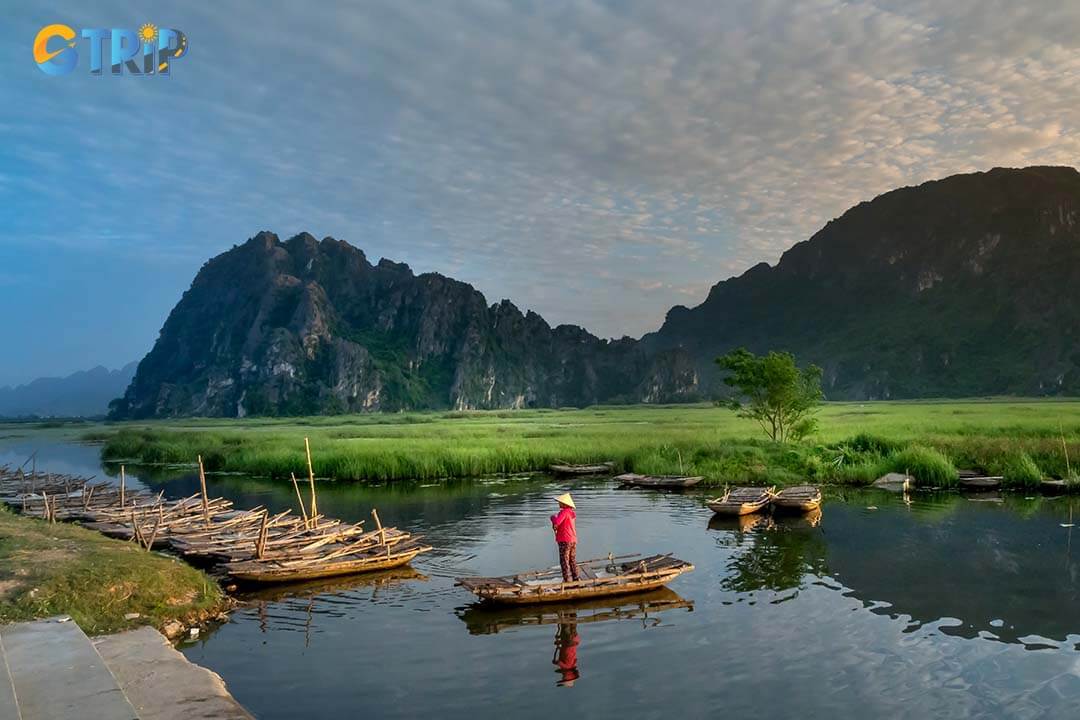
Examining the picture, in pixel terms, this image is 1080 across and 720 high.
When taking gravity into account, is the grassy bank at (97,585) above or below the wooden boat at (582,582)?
above

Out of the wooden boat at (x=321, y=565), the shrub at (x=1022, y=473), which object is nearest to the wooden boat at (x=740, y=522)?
the wooden boat at (x=321, y=565)

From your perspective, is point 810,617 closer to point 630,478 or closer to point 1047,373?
point 630,478

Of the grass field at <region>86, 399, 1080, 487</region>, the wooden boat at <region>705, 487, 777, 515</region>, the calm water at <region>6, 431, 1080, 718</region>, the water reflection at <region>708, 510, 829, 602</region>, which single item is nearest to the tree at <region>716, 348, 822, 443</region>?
the grass field at <region>86, 399, 1080, 487</region>

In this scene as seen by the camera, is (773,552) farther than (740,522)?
No

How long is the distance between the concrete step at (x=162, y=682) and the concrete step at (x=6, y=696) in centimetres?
135

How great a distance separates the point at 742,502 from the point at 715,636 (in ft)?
42.8

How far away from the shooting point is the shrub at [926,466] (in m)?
32.6

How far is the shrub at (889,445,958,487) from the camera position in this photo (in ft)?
107

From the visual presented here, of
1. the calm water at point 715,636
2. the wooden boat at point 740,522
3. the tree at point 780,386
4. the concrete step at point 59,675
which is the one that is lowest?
the wooden boat at point 740,522

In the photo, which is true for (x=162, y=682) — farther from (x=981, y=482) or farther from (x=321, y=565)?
(x=981, y=482)

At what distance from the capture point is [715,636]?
13539mm

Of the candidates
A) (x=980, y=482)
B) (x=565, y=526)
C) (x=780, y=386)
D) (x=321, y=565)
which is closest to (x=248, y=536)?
(x=321, y=565)

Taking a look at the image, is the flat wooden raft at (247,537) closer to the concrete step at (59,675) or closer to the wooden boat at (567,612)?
the wooden boat at (567,612)

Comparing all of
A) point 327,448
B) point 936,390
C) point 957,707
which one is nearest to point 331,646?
point 957,707
